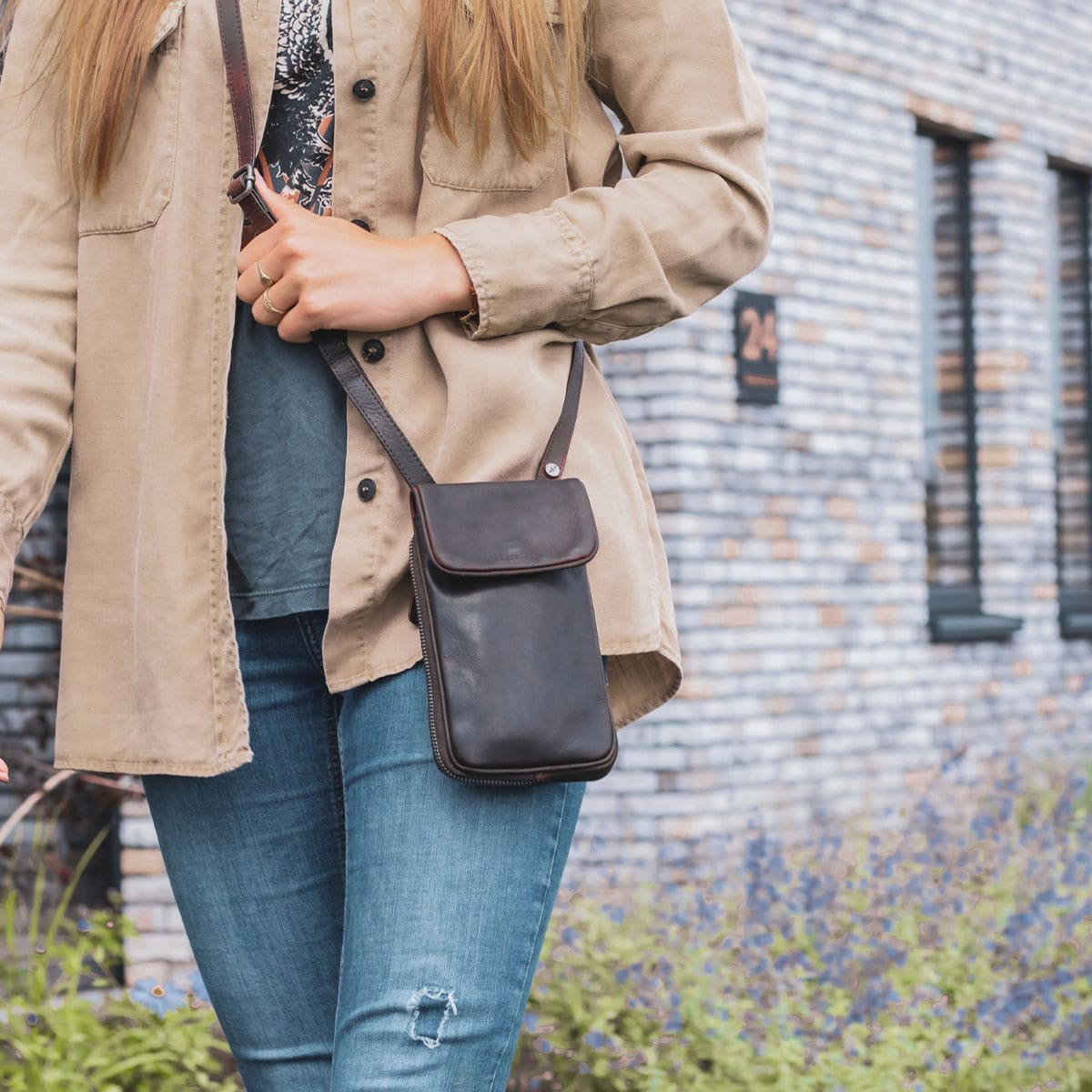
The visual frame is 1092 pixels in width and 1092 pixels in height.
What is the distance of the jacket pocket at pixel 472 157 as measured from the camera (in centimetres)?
163

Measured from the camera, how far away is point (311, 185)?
166cm

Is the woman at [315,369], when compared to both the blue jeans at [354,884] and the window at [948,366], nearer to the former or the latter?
the blue jeans at [354,884]

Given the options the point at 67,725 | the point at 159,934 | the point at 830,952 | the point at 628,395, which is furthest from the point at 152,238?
the point at 628,395

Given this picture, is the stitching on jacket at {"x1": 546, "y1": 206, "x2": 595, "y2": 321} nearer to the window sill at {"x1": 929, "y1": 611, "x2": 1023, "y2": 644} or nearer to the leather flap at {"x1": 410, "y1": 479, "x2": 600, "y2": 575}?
the leather flap at {"x1": 410, "y1": 479, "x2": 600, "y2": 575}

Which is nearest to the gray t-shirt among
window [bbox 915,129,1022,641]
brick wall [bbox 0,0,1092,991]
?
brick wall [bbox 0,0,1092,991]

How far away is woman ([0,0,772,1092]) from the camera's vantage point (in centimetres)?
155

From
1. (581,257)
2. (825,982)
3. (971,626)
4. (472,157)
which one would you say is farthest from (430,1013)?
(971,626)

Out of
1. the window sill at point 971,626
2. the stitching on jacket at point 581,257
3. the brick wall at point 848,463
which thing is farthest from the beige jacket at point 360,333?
the window sill at point 971,626

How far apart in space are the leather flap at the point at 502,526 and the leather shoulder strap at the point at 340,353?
43 millimetres

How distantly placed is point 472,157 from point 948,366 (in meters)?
6.14

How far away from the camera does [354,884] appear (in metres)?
1.52

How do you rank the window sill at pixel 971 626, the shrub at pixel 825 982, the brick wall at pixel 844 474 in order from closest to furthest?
the shrub at pixel 825 982 < the brick wall at pixel 844 474 < the window sill at pixel 971 626

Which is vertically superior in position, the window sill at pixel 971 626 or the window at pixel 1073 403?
the window at pixel 1073 403

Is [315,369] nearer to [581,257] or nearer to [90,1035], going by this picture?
[581,257]
